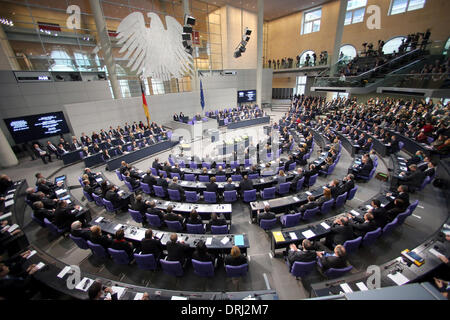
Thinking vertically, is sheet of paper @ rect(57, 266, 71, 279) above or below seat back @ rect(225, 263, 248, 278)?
above

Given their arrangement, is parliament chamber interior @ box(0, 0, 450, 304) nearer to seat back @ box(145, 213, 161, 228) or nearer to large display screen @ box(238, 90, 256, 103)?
seat back @ box(145, 213, 161, 228)

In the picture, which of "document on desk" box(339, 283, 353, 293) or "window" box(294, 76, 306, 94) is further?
"window" box(294, 76, 306, 94)

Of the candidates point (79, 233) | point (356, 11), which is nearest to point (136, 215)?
point (79, 233)

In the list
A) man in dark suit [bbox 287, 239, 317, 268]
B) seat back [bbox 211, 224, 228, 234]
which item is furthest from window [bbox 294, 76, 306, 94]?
man in dark suit [bbox 287, 239, 317, 268]

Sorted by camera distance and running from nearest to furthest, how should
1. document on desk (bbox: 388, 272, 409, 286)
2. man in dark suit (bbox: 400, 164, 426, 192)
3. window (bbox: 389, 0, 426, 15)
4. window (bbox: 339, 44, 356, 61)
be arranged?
document on desk (bbox: 388, 272, 409, 286), man in dark suit (bbox: 400, 164, 426, 192), window (bbox: 389, 0, 426, 15), window (bbox: 339, 44, 356, 61)

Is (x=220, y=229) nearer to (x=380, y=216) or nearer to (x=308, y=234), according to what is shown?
(x=308, y=234)

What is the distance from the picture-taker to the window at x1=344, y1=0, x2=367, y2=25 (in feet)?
66.4

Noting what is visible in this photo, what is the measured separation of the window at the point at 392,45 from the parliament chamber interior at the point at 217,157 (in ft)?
0.30

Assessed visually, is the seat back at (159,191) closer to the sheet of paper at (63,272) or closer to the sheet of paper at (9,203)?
the sheet of paper at (63,272)

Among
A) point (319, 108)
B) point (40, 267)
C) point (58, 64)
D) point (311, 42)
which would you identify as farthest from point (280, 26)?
point (40, 267)

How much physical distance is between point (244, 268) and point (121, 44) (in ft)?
60.6

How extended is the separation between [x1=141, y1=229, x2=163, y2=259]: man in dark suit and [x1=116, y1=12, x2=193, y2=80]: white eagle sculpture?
1580 cm

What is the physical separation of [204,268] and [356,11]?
29063 mm

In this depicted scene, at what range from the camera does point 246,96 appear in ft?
82.0
